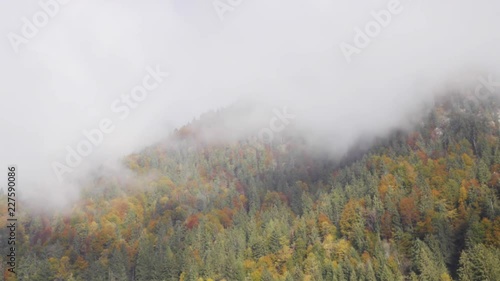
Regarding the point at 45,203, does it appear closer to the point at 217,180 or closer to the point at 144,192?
the point at 144,192

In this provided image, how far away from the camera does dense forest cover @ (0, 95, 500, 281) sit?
8888 centimetres

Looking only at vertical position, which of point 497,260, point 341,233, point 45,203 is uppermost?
point 45,203

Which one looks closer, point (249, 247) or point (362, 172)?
point (249, 247)

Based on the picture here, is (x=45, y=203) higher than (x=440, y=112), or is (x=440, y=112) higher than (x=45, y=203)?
(x=45, y=203)

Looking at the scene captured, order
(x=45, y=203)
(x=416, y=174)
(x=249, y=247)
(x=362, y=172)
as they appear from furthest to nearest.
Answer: (x=45, y=203) < (x=362, y=172) < (x=416, y=174) < (x=249, y=247)

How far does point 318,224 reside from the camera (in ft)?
368

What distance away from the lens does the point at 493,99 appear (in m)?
181

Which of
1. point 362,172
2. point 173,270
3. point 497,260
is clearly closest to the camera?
point 497,260

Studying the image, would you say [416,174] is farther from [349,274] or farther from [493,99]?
[493,99]

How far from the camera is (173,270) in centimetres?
9462

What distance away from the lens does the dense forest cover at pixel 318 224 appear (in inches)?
3499

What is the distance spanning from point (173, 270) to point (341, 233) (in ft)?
147

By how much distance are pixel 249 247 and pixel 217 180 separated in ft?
296

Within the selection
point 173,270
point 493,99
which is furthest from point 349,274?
point 493,99
